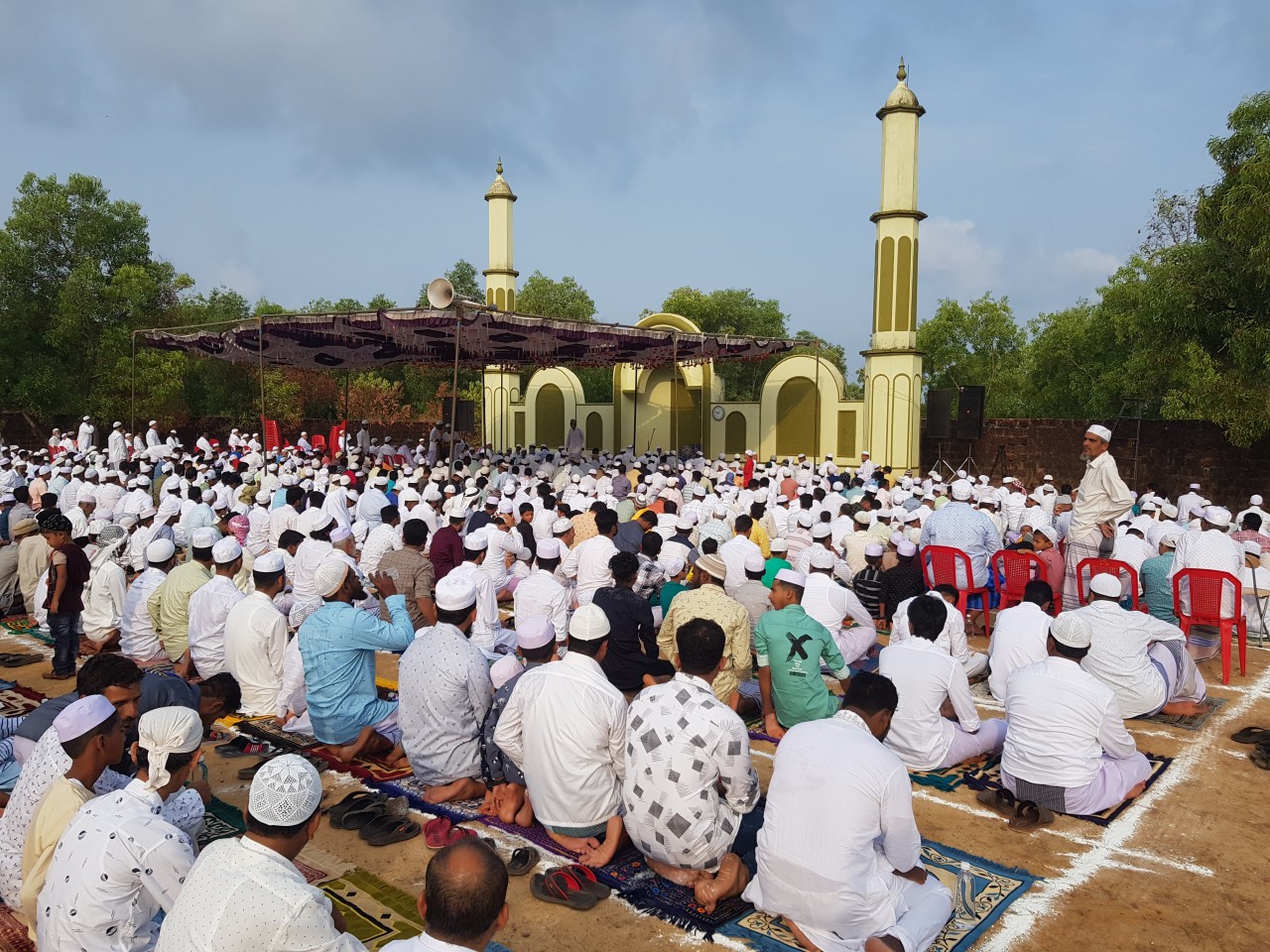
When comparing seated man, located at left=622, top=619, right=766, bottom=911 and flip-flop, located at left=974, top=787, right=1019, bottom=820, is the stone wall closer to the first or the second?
flip-flop, located at left=974, top=787, right=1019, bottom=820

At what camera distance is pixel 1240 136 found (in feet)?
42.3

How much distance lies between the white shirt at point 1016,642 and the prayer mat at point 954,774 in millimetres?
547

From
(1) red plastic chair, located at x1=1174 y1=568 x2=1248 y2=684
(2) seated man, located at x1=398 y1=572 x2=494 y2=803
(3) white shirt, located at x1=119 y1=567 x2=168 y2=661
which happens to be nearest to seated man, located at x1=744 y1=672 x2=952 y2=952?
(2) seated man, located at x1=398 y1=572 x2=494 y2=803

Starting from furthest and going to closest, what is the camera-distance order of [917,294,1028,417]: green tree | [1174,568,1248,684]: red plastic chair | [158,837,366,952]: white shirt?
1. [917,294,1028,417]: green tree
2. [1174,568,1248,684]: red plastic chair
3. [158,837,366,952]: white shirt

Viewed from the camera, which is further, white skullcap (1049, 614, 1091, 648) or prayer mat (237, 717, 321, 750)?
prayer mat (237, 717, 321, 750)

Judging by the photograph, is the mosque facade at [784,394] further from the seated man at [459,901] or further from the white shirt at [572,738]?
the seated man at [459,901]

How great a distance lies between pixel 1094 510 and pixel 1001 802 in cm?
411

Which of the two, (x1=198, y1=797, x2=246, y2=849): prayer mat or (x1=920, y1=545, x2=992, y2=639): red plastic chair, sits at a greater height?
(x1=920, y1=545, x2=992, y2=639): red plastic chair

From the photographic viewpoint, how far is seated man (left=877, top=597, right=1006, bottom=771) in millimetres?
4184

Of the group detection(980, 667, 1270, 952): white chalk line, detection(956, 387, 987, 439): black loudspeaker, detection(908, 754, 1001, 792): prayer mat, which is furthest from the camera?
detection(956, 387, 987, 439): black loudspeaker

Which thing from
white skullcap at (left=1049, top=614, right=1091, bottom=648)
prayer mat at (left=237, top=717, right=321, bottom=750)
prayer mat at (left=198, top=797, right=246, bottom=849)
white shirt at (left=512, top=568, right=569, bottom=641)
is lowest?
prayer mat at (left=198, top=797, right=246, bottom=849)

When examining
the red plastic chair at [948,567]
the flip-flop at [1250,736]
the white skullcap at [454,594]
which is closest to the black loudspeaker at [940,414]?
the red plastic chair at [948,567]

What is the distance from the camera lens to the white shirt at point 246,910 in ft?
6.61

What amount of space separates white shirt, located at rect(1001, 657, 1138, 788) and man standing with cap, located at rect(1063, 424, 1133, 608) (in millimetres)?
3665
